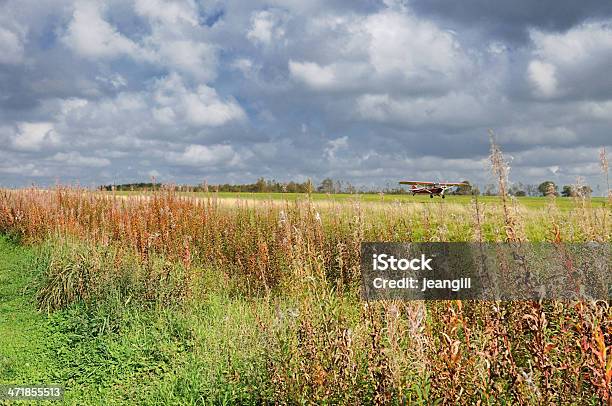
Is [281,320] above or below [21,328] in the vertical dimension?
above

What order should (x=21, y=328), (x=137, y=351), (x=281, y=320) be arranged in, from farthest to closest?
(x=21, y=328) < (x=137, y=351) < (x=281, y=320)

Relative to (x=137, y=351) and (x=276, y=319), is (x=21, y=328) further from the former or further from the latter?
(x=276, y=319)

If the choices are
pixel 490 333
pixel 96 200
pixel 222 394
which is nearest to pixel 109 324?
pixel 222 394

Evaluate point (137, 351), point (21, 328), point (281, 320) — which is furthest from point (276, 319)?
point (21, 328)

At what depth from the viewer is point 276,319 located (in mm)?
4164

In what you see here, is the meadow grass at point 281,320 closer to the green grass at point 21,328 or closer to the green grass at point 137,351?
the green grass at point 137,351

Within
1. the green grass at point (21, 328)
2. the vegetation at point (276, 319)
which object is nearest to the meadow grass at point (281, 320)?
the vegetation at point (276, 319)

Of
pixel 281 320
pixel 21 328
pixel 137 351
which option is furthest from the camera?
pixel 21 328

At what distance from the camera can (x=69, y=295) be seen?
24.8ft

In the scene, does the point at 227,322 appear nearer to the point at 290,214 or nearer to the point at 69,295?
the point at 69,295

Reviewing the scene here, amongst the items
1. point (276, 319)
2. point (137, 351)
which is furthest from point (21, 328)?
point (276, 319)

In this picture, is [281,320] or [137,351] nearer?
[281,320]

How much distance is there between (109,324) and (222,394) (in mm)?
2751

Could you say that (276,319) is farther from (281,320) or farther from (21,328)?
(21,328)
